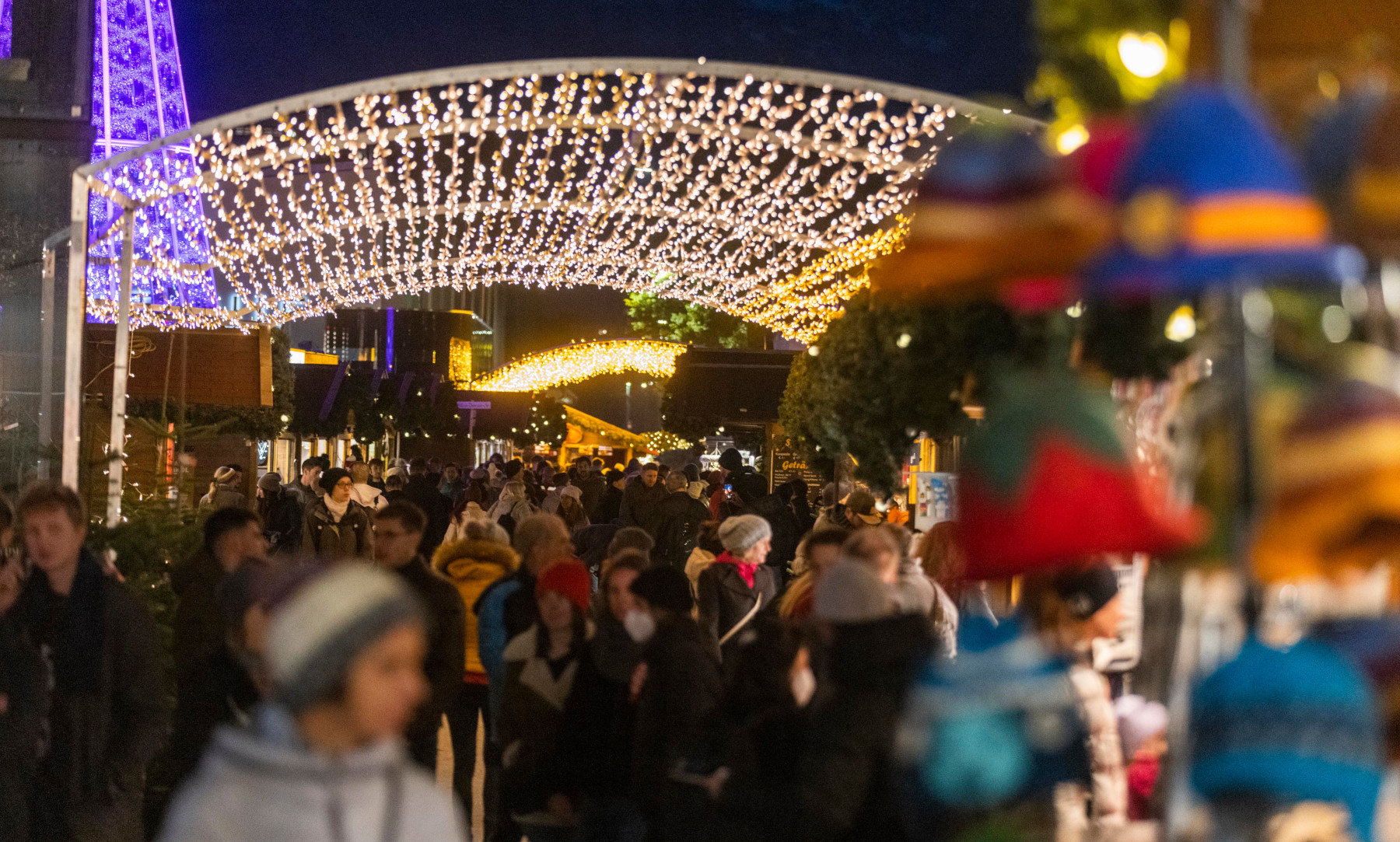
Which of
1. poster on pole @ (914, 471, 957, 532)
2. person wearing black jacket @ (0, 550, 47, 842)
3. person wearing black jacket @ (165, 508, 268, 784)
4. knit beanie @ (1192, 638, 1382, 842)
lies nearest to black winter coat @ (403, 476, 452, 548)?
poster on pole @ (914, 471, 957, 532)

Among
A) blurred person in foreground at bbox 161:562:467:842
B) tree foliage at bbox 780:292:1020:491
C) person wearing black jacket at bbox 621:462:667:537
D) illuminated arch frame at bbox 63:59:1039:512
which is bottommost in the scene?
person wearing black jacket at bbox 621:462:667:537

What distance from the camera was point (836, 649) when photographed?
387 centimetres

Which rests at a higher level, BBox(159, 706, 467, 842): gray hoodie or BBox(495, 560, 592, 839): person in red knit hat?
BBox(159, 706, 467, 842): gray hoodie

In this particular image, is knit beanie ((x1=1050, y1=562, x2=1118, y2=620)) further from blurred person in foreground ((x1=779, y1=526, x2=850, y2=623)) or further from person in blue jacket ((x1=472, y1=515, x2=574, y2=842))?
person in blue jacket ((x1=472, y1=515, x2=574, y2=842))

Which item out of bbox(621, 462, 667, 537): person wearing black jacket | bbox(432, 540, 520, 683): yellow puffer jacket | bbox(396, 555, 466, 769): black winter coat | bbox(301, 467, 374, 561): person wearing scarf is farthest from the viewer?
bbox(621, 462, 667, 537): person wearing black jacket

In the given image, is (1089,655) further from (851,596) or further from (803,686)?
(851,596)

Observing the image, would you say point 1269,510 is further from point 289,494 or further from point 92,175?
point 289,494

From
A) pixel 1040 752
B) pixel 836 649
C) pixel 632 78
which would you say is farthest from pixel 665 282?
pixel 1040 752

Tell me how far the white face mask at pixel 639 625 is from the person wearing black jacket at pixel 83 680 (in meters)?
1.75

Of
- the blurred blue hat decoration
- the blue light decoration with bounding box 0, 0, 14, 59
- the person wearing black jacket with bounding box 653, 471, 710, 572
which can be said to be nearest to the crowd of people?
the blurred blue hat decoration

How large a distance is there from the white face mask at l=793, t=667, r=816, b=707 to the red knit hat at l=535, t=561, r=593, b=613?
54.8 inches

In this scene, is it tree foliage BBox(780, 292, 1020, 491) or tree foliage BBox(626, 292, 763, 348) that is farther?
tree foliage BBox(626, 292, 763, 348)

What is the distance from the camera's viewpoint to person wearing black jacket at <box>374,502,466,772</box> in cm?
610

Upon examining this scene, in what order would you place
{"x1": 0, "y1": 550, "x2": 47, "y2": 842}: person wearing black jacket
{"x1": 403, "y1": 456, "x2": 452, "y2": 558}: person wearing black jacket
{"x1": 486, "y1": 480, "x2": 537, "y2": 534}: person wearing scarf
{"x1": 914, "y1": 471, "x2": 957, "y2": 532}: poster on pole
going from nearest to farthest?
{"x1": 0, "y1": 550, "x2": 47, "y2": 842}: person wearing black jacket
{"x1": 914, "y1": 471, "x2": 957, "y2": 532}: poster on pole
{"x1": 486, "y1": 480, "x2": 537, "y2": 534}: person wearing scarf
{"x1": 403, "y1": 456, "x2": 452, "y2": 558}: person wearing black jacket
